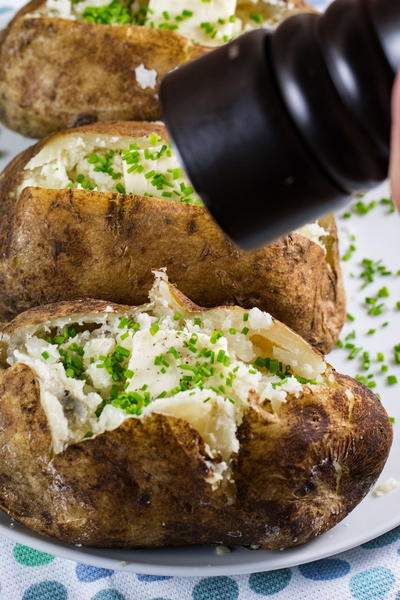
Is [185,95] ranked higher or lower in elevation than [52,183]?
higher

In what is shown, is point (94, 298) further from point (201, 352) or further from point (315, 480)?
point (315, 480)

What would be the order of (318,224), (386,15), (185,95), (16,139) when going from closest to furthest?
Result: (386,15), (185,95), (318,224), (16,139)

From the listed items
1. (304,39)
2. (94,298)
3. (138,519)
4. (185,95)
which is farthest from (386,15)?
(94,298)

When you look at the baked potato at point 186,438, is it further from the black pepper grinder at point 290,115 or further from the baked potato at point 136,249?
the black pepper grinder at point 290,115

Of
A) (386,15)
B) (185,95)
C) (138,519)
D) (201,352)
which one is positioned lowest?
(138,519)

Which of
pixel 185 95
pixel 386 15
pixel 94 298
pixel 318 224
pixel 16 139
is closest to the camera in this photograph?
pixel 386 15

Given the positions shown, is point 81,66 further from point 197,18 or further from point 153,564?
point 153,564

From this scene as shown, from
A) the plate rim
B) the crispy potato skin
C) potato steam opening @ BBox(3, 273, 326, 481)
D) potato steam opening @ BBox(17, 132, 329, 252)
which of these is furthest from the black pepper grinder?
→ the crispy potato skin

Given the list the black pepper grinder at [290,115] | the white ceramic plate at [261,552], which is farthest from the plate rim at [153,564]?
the black pepper grinder at [290,115]
